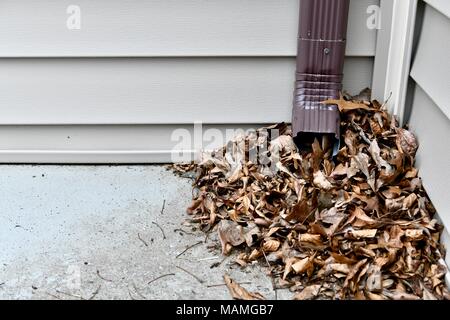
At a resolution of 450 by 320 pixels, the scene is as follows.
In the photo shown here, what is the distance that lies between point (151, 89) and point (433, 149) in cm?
138

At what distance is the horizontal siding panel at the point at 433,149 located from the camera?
236 centimetres

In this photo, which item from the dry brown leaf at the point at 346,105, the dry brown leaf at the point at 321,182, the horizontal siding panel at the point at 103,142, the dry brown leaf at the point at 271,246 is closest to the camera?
the dry brown leaf at the point at 271,246

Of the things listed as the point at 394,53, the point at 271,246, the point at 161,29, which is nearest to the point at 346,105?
the point at 394,53

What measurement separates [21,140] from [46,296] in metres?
1.19

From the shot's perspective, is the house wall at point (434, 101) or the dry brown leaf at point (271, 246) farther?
the dry brown leaf at point (271, 246)

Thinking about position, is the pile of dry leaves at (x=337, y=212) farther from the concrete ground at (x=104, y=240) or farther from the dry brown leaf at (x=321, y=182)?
the concrete ground at (x=104, y=240)

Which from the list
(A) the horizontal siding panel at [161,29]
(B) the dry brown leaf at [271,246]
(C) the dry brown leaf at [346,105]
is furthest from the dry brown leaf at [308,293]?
(A) the horizontal siding panel at [161,29]

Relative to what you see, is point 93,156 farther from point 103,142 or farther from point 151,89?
point 151,89

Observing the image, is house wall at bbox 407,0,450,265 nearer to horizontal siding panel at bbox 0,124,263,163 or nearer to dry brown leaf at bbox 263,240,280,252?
dry brown leaf at bbox 263,240,280,252

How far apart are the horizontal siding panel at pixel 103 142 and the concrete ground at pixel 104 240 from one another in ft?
0.19

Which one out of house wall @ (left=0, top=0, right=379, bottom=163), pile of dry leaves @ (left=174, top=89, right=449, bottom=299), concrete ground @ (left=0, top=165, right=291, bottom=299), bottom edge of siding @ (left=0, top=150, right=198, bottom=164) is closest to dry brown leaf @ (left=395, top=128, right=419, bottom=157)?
pile of dry leaves @ (left=174, top=89, right=449, bottom=299)

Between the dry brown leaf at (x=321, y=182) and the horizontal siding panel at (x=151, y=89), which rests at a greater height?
the horizontal siding panel at (x=151, y=89)
